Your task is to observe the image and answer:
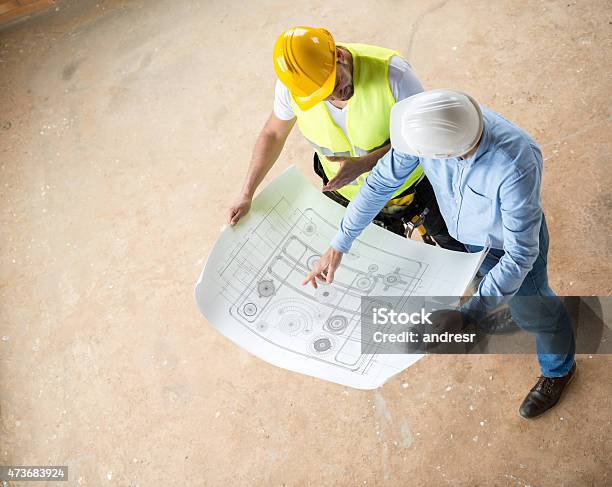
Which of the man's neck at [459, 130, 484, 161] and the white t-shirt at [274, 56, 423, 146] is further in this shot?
the white t-shirt at [274, 56, 423, 146]

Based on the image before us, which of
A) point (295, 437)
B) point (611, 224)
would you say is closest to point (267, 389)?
point (295, 437)

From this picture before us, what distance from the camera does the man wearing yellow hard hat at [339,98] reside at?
6.17ft

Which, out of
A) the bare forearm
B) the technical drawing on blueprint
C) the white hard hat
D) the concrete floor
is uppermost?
the white hard hat

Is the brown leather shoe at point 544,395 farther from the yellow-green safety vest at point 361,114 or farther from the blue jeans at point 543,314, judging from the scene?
the yellow-green safety vest at point 361,114

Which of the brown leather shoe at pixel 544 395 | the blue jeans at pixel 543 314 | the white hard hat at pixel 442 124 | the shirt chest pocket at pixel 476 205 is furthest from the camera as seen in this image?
the brown leather shoe at pixel 544 395

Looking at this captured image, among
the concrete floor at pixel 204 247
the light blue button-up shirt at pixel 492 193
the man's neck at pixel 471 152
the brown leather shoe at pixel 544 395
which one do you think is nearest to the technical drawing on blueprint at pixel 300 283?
the light blue button-up shirt at pixel 492 193

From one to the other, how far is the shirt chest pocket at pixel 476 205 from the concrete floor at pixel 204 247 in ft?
4.25

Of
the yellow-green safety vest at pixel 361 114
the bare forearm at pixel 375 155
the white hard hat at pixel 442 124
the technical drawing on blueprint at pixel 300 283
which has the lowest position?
the technical drawing on blueprint at pixel 300 283

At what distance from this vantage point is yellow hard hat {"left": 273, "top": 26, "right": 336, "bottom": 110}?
1.87 metres

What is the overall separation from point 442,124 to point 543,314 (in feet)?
3.48

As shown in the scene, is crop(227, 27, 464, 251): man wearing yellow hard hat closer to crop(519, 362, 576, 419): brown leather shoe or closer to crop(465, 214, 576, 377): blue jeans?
crop(465, 214, 576, 377): blue jeans

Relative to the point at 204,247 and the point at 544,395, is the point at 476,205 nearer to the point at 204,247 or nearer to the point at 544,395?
the point at 544,395

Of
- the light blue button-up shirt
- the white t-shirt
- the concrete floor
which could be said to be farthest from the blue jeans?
the white t-shirt

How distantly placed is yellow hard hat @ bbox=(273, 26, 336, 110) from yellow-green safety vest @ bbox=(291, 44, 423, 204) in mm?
125
